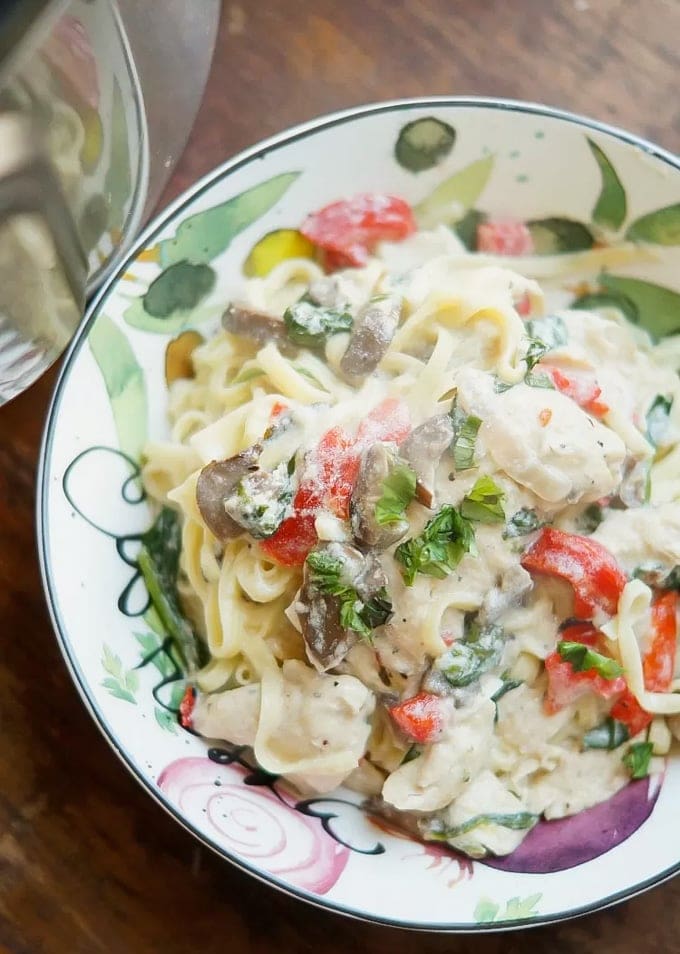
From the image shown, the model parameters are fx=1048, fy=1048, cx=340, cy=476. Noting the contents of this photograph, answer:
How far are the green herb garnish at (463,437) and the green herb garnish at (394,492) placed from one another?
0.10 meters

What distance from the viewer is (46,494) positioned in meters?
1.98

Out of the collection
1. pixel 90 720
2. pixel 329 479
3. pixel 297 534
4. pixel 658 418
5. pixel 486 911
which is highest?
pixel 658 418

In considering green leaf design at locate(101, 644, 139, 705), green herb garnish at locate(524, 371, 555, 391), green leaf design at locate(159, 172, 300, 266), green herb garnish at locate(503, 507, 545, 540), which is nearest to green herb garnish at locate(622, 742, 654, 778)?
green herb garnish at locate(503, 507, 545, 540)

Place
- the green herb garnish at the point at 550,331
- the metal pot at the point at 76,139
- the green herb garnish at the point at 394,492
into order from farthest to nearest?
1. the green herb garnish at the point at 550,331
2. the green herb garnish at the point at 394,492
3. the metal pot at the point at 76,139

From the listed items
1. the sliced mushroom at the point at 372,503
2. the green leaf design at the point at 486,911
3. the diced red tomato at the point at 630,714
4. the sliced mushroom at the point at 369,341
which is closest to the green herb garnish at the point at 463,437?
the sliced mushroom at the point at 372,503

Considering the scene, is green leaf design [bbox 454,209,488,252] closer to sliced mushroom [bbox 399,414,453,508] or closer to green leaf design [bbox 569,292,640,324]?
green leaf design [bbox 569,292,640,324]

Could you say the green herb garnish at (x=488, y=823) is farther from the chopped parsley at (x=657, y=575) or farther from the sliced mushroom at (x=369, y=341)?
the sliced mushroom at (x=369, y=341)

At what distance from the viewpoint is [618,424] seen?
6.77ft

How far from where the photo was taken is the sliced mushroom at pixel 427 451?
6.04ft

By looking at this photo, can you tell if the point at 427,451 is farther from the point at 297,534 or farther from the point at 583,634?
the point at 583,634

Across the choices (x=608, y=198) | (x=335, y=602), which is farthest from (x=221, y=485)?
(x=608, y=198)

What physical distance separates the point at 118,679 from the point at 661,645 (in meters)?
1.05

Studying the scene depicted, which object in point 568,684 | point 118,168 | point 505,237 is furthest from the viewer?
point 505,237

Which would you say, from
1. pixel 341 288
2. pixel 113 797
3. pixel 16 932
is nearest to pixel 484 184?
pixel 341 288
